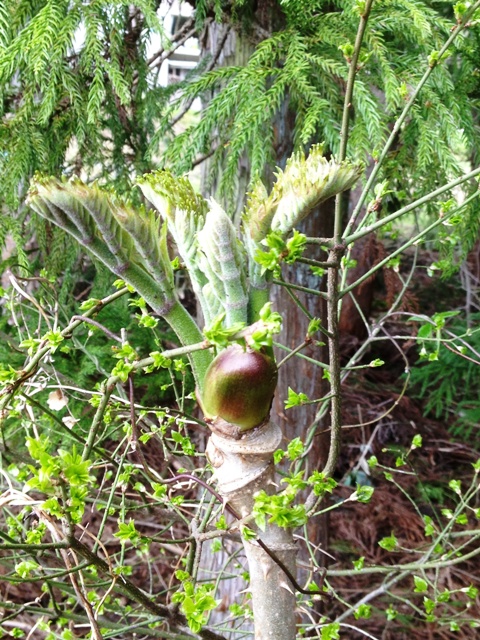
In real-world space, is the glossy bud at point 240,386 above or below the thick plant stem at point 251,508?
above

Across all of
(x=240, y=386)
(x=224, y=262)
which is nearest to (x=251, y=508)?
→ (x=240, y=386)

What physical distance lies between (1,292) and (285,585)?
0.86 meters

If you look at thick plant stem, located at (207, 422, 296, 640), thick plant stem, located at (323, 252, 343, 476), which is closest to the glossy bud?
thick plant stem, located at (207, 422, 296, 640)

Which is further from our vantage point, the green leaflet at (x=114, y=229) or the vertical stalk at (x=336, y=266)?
the vertical stalk at (x=336, y=266)

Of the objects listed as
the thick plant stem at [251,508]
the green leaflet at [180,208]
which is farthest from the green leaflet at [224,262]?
the thick plant stem at [251,508]

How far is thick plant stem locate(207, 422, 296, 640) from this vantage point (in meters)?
0.76

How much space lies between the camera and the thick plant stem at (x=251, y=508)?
0.76 m

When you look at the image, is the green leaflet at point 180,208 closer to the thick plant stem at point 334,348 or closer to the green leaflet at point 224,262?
the green leaflet at point 224,262

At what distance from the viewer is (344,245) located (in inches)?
31.7

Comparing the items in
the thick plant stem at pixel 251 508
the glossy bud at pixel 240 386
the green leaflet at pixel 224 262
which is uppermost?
the green leaflet at pixel 224 262

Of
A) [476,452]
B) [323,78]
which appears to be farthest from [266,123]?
[476,452]

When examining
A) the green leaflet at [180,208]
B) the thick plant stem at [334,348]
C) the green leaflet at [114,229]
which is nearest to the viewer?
the green leaflet at [114,229]

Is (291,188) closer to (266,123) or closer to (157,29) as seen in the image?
(157,29)

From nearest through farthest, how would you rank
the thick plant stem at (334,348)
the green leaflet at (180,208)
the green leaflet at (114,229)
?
the green leaflet at (114,229) → the green leaflet at (180,208) → the thick plant stem at (334,348)
